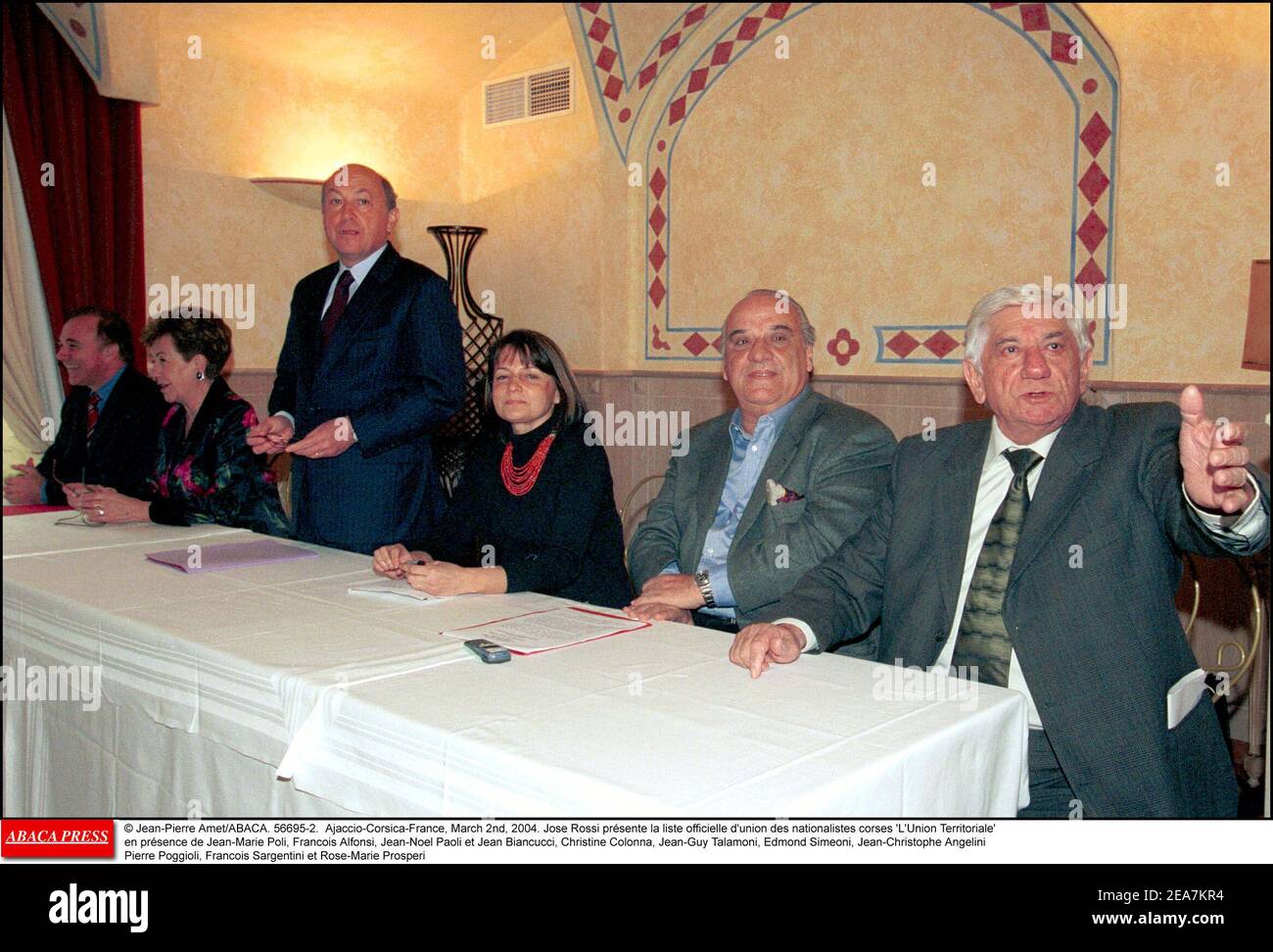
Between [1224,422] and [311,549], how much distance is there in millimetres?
2216

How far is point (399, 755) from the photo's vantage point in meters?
1.58

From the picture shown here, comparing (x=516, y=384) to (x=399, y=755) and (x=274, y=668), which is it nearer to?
(x=274, y=668)

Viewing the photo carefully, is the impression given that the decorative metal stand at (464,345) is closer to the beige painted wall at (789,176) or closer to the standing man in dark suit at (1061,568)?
the beige painted wall at (789,176)

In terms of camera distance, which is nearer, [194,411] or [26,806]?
[26,806]

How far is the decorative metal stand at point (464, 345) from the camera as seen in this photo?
6195mm

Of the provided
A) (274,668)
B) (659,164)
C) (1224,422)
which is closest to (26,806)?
(274,668)

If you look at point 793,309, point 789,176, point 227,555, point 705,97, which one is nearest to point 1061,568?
point 793,309

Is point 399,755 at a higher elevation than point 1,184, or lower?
lower

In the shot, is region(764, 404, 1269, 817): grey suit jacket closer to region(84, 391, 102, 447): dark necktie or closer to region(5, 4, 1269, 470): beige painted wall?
region(5, 4, 1269, 470): beige painted wall

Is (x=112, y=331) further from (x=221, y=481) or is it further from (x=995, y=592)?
(x=995, y=592)

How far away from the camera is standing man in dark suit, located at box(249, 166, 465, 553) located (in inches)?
Result: 127

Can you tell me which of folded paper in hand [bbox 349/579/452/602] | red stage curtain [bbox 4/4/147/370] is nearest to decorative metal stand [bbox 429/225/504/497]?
red stage curtain [bbox 4/4/147/370]

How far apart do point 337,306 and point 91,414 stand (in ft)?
4.06

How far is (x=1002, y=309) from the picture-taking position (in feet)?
7.13
